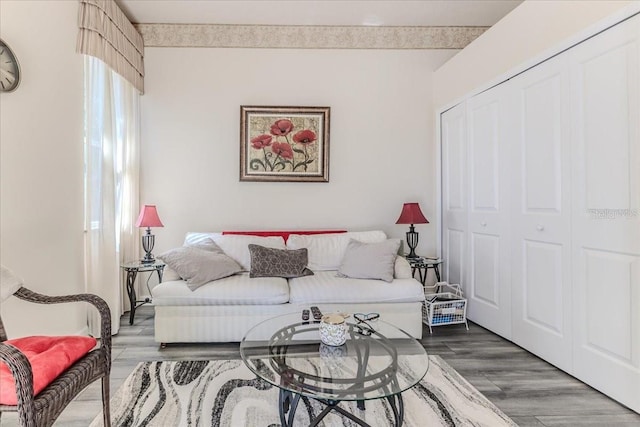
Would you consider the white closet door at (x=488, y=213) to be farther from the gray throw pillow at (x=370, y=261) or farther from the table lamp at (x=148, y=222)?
the table lamp at (x=148, y=222)

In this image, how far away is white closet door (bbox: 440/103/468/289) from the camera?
3248mm

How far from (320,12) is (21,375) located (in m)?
3.58

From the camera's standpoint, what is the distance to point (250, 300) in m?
2.59

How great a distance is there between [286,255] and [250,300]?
1.86 ft

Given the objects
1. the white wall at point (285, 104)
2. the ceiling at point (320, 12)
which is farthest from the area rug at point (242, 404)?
the ceiling at point (320, 12)

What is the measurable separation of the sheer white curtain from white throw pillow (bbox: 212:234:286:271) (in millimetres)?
907

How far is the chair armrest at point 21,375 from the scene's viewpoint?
112cm

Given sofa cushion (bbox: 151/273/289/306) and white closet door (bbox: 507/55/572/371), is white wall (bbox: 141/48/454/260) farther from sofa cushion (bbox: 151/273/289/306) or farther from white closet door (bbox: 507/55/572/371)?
white closet door (bbox: 507/55/572/371)

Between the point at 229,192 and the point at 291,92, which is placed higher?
the point at 291,92

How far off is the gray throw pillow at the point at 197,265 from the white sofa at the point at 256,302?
5 centimetres

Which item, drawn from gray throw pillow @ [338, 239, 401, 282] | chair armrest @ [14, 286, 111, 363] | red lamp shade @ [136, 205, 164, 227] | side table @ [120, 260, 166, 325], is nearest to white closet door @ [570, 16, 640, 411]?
gray throw pillow @ [338, 239, 401, 282]

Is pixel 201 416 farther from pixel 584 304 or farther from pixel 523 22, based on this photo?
pixel 523 22

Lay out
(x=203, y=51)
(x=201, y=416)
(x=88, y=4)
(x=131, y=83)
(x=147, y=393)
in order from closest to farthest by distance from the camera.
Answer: (x=201, y=416) → (x=147, y=393) → (x=88, y=4) → (x=131, y=83) → (x=203, y=51)

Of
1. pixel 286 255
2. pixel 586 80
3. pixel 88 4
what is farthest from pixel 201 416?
pixel 88 4
